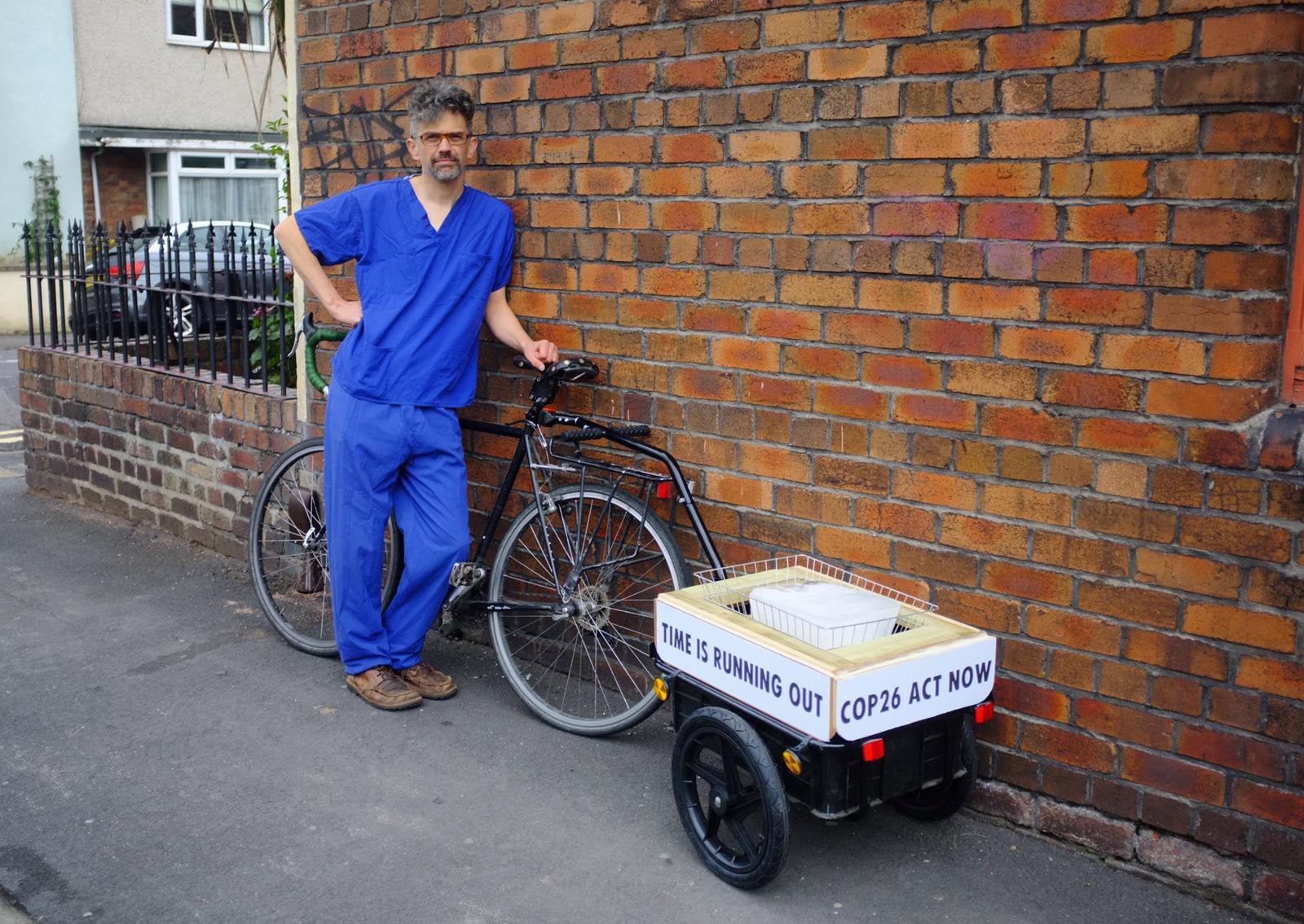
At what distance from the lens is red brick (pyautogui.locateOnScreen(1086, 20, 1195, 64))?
3.04 metres

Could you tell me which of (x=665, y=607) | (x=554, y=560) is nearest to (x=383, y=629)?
(x=554, y=560)

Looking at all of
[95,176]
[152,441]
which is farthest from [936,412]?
[95,176]

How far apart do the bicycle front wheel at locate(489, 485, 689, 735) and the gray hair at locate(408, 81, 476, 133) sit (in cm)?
130

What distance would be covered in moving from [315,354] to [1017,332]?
313cm

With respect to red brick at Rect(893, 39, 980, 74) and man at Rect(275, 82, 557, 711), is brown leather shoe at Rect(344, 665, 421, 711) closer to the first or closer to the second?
man at Rect(275, 82, 557, 711)

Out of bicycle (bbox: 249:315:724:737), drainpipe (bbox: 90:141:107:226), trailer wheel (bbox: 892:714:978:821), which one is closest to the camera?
trailer wheel (bbox: 892:714:978:821)

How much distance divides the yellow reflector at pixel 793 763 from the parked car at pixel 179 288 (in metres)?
3.55

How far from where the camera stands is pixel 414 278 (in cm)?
434

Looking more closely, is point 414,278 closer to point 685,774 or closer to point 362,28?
point 362,28

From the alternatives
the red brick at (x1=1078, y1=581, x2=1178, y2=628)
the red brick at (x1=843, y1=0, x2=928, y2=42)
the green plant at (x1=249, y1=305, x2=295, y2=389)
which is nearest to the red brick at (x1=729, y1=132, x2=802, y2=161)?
the red brick at (x1=843, y1=0, x2=928, y2=42)

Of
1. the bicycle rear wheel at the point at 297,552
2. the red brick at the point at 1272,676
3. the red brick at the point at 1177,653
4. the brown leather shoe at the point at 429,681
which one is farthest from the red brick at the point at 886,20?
the brown leather shoe at the point at 429,681

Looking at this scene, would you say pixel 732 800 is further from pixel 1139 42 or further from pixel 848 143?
pixel 1139 42

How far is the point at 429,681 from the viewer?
180 inches

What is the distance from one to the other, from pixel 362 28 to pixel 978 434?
3.06m
